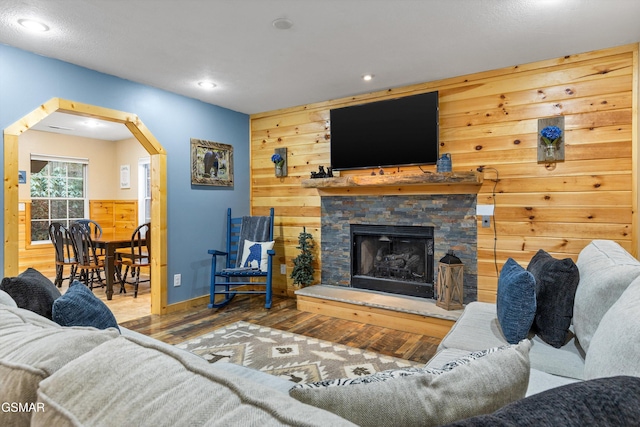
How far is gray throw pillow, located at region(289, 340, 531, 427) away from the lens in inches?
24.8

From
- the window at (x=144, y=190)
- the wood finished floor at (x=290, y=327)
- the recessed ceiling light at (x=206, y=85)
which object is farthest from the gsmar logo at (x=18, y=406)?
the window at (x=144, y=190)

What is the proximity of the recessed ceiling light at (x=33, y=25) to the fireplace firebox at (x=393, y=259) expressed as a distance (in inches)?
122

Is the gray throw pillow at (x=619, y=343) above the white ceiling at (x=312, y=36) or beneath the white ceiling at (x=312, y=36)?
beneath

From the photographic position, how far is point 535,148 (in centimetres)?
310

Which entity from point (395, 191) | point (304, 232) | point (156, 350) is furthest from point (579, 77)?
point (156, 350)

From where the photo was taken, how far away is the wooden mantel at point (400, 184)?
10.6 ft

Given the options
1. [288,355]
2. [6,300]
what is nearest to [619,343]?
[6,300]

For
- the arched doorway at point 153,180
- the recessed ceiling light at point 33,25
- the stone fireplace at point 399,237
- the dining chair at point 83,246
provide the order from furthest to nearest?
the dining chair at point 83,246 → the stone fireplace at point 399,237 → the arched doorway at point 153,180 → the recessed ceiling light at point 33,25

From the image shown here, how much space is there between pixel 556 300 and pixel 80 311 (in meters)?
2.01

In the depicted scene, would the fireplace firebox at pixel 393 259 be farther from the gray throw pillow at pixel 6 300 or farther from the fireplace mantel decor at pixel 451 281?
the gray throw pillow at pixel 6 300

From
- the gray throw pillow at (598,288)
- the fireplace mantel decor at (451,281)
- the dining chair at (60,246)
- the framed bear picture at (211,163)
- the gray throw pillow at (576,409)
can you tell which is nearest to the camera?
the gray throw pillow at (576,409)

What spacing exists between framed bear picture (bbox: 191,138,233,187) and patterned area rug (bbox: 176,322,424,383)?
70.6 inches

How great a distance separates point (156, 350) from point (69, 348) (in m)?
0.19

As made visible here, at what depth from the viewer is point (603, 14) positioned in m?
2.32
